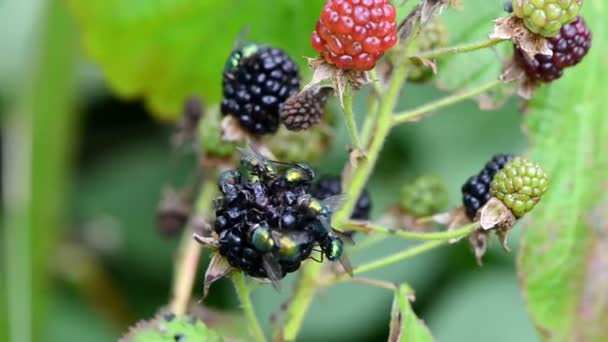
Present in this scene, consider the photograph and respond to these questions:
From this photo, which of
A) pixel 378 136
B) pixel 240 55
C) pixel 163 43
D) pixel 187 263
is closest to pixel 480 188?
pixel 378 136

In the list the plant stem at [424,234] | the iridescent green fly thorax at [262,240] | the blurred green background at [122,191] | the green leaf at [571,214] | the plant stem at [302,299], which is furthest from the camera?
the blurred green background at [122,191]

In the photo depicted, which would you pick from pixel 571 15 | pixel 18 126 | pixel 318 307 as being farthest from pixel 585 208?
pixel 18 126

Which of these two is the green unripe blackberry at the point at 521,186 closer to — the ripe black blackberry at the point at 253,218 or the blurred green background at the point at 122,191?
the ripe black blackberry at the point at 253,218

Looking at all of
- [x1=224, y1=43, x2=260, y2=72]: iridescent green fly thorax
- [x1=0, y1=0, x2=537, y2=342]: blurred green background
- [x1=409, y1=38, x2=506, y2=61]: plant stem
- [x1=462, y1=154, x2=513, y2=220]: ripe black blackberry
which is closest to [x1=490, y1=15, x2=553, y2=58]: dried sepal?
[x1=409, y1=38, x2=506, y2=61]: plant stem

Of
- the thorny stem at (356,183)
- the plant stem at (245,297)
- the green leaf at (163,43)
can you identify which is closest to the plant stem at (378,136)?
the thorny stem at (356,183)

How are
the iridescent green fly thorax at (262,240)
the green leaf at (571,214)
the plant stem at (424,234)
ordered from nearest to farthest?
the iridescent green fly thorax at (262,240)
the plant stem at (424,234)
the green leaf at (571,214)

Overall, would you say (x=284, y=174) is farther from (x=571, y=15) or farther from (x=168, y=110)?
(x=168, y=110)

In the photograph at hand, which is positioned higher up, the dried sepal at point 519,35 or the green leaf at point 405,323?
the dried sepal at point 519,35
